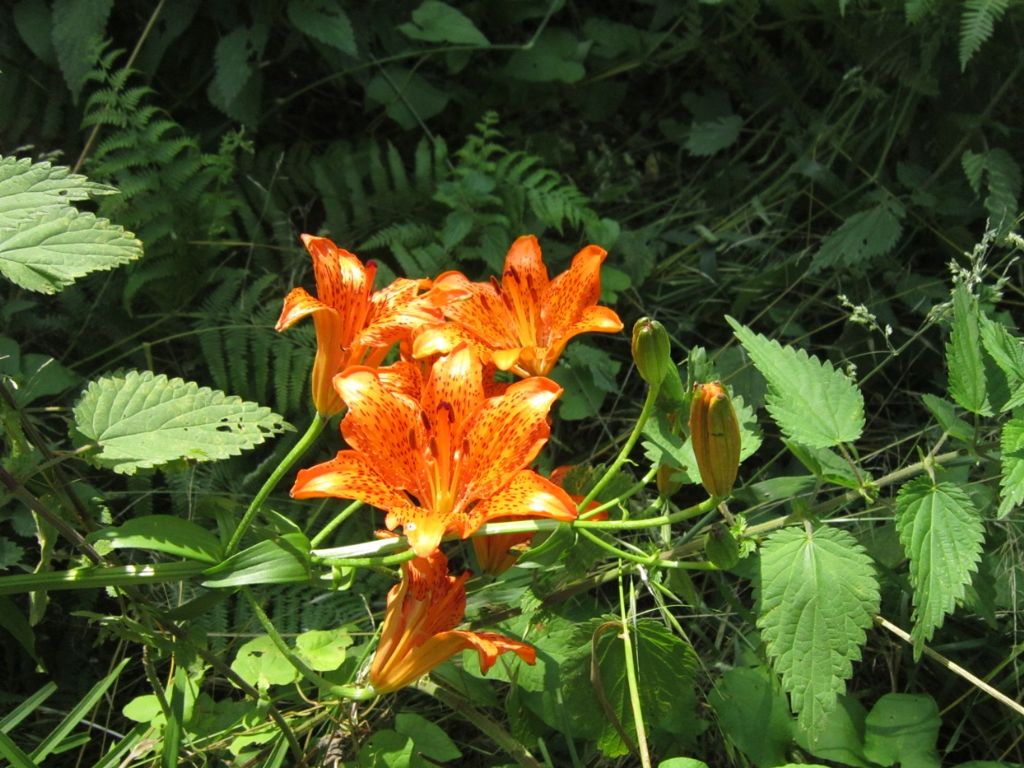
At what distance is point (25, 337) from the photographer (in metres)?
2.08

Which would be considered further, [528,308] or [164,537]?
[528,308]

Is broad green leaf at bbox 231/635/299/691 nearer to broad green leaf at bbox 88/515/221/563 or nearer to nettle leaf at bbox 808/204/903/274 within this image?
broad green leaf at bbox 88/515/221/563

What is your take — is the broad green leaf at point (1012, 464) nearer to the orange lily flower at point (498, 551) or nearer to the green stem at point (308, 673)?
the orange lily flower at point (498, 551)

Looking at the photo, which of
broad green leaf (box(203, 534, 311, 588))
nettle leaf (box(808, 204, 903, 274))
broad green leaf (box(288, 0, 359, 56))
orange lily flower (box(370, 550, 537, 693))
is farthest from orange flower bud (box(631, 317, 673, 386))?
broad green leaf (box(288, 0, 359, 56))

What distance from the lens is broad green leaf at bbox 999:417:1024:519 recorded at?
47.0 inches

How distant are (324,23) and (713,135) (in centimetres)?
89

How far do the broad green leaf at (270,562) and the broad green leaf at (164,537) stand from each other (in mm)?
26

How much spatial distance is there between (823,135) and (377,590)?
1388mm

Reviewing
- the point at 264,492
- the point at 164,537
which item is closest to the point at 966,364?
the point at 264,492

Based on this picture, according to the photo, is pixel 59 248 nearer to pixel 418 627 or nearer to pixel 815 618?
pixel 418 627

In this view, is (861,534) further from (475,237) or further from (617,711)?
(475,237)

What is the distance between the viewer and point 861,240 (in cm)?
217

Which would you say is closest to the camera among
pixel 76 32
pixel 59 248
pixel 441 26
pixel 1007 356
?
pixel 59 248

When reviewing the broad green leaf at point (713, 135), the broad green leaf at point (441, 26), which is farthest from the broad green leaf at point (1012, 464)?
the broad green leaf at point (441, 26)
